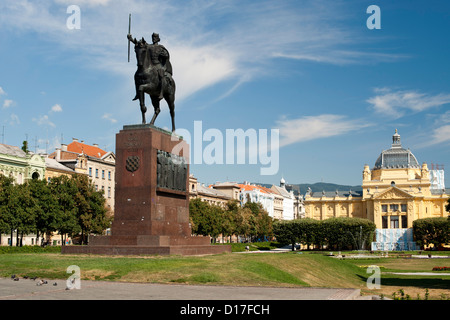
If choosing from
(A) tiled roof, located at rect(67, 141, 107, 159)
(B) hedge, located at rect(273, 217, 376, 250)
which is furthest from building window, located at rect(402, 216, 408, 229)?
(A) tiled roof, located at rect(67, 141, 107, 159)

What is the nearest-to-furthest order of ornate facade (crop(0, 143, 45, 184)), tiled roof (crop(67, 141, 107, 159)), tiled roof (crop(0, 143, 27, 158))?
ornate facade (crop(0, 143, 45, 184)) < tiled roof (crop(0, 143, 27, 158)) < tiled roof (crop(67, 141, 107, 159))

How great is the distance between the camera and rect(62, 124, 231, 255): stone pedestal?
25859 millimetres

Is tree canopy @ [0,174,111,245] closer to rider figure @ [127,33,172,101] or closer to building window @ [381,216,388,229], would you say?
rider figure @ [127,33,172,101]

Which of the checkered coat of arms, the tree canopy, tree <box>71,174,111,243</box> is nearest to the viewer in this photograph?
the checkered coat of arms

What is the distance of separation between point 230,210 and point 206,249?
68.9 meters

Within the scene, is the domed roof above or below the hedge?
above

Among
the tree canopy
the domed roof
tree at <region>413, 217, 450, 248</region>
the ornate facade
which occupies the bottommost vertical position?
tree at <region>413, 217, 450, 248</region>

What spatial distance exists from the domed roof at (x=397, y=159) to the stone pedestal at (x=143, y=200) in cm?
11511

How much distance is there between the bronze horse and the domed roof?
4501 inches

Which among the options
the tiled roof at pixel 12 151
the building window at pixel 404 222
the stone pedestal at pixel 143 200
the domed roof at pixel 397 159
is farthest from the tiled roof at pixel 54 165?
the domed roof at pixel 397 159

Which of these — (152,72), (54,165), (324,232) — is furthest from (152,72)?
(324,232)
